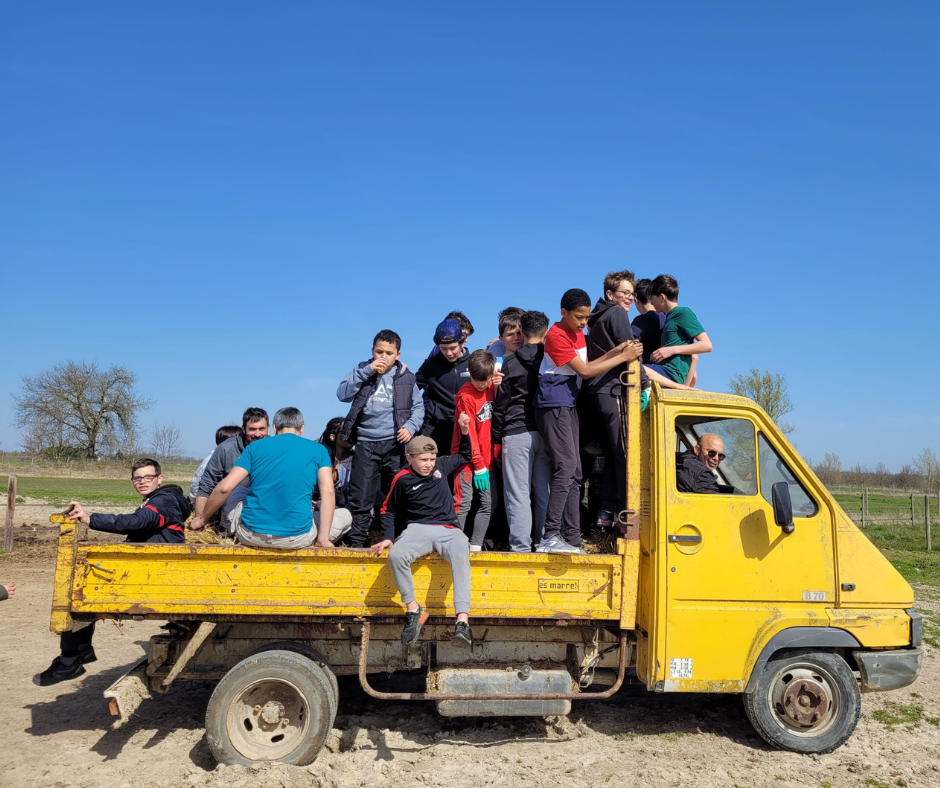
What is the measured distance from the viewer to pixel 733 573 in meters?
4.90

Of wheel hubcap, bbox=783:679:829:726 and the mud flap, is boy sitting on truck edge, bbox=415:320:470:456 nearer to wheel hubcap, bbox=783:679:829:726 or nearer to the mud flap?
the mud flap

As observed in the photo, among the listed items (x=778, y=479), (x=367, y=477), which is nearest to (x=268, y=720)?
(x=367, y=477)

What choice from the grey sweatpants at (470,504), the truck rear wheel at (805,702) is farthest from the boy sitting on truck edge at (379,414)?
the truck rear wheel at (805,702)

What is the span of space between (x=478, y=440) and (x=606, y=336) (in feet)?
4.32

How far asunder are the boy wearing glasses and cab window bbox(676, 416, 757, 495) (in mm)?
455

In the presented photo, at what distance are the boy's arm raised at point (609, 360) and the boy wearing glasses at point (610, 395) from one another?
0.05 metres

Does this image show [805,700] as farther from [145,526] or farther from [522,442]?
[145,526]

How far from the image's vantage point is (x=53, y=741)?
5.08 m

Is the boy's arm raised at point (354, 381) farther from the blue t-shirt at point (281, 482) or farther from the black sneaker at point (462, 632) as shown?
the black sneaker at point (462, 632)

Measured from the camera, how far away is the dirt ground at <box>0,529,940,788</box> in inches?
180

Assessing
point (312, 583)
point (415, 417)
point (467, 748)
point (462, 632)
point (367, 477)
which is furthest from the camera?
point (415, 417)

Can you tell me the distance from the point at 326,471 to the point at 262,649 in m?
1.31

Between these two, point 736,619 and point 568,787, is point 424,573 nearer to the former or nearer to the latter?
point 568,787

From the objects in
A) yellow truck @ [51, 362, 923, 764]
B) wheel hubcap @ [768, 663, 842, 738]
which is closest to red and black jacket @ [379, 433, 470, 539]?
yellow truck @ [51, 362, 923, 764]
